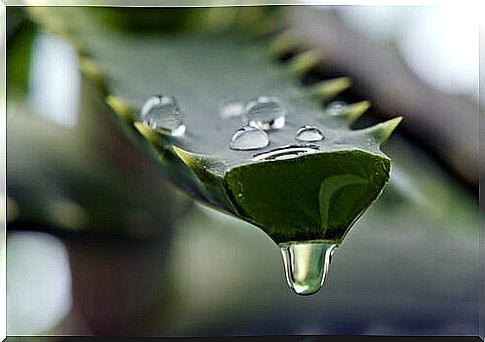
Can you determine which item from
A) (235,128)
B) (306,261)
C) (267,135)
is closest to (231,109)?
(235,128)

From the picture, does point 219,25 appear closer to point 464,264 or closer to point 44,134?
point 44,134

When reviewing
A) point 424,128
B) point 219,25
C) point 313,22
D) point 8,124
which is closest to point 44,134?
point 8,124

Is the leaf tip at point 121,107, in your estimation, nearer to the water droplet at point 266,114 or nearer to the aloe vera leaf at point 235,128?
the aloe vera leaf at point 235,128

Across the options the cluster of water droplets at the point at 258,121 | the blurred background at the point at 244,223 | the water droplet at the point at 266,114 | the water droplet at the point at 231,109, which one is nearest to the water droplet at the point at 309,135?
the cluster of water droplets at the point at 258,121

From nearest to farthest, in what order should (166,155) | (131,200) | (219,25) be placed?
(166,155), (219,25), (131,200)

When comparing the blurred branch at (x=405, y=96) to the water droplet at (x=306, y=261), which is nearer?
the water droplet at (x=306, y=261)

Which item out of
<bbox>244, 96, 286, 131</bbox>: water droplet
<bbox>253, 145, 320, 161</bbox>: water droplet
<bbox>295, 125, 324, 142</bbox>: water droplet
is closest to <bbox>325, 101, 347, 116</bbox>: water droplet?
<bbox>244, 96, 286, 131</bbox>: water droplet
